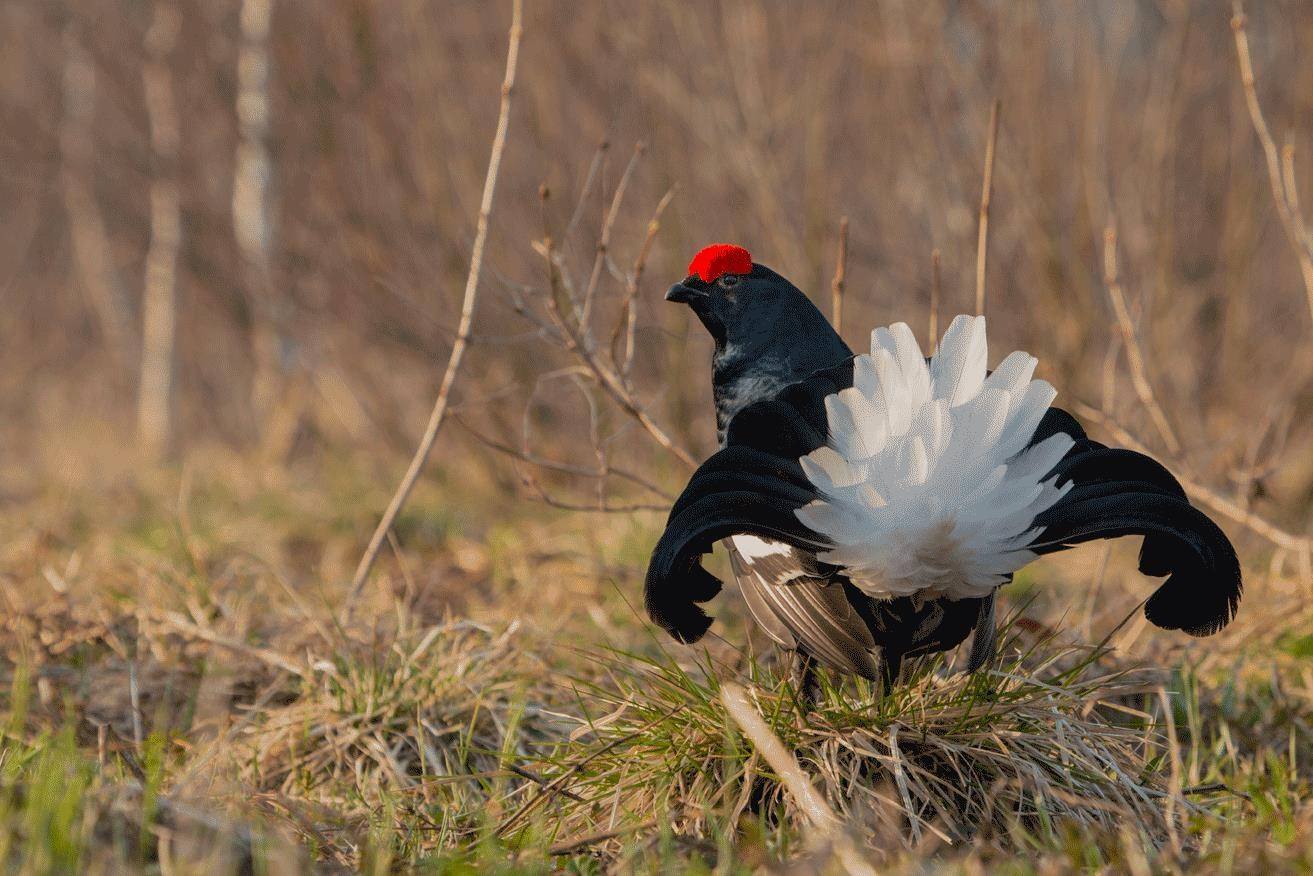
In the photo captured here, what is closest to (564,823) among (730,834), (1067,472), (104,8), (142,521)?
(730,834)

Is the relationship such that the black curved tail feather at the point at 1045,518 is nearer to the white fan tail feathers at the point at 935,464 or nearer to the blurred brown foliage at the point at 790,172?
the white fan tail feathers at the point at 935,464

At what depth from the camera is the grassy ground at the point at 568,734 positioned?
2.02 meters


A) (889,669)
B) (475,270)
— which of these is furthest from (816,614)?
(475,270)

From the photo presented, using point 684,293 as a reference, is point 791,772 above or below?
below

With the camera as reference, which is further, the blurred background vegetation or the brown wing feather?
the blurred background vegetation

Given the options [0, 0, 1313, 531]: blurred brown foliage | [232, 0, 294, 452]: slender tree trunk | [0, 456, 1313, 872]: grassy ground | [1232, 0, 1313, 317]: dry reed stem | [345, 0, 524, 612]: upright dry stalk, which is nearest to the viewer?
[0, 456, 1313, 872]: grassy ground

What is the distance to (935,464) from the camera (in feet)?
6.86

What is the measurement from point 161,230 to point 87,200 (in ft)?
8.63

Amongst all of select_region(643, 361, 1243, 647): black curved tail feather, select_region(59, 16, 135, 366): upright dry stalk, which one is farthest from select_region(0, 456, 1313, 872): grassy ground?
select_region(59, 16, 135, 366): upright dry stalk

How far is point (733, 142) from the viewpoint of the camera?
5.22 metres

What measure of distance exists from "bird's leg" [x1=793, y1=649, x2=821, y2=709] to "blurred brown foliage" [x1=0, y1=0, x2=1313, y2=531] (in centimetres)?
223

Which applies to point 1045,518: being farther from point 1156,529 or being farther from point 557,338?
point 557,338

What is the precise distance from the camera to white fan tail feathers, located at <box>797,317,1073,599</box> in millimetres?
2094

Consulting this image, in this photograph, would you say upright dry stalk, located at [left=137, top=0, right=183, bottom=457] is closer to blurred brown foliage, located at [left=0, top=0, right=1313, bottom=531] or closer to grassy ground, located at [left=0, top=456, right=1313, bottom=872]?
blurred brown foliage, located at [left=0, top=0, right=1313, bottom=531]
